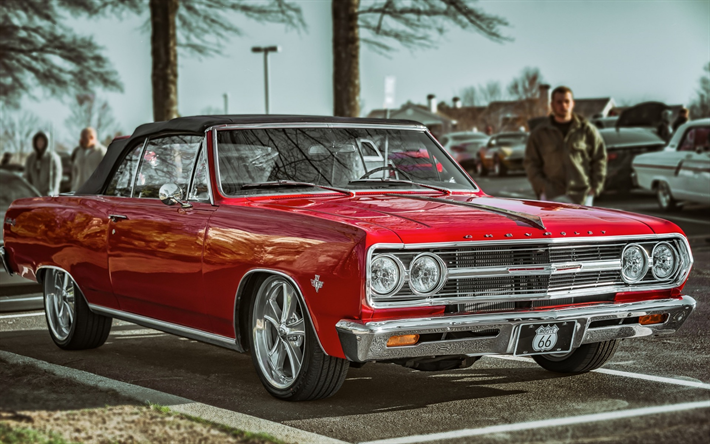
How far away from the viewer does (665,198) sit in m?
18.8

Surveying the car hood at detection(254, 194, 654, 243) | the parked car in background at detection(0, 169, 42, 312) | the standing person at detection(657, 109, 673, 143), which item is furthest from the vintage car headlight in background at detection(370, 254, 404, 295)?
the standing person at detection(657, 109, 673, 143)

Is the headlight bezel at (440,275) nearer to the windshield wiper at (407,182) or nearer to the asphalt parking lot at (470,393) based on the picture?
the asphalt parking lot at (470,393)

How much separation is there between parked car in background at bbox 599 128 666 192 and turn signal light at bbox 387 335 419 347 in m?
16.7

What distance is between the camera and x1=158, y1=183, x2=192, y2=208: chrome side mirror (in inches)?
253

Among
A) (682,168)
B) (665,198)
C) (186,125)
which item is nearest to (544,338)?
(186,125)

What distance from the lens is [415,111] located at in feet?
343

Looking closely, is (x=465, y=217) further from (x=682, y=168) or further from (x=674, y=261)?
(x=682, y=168)

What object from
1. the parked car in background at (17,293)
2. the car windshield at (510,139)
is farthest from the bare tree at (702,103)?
the parked car in background at (17,293)

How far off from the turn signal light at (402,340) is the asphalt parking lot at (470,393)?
414 mm

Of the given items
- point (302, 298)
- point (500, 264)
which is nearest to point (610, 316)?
point (500, 264)

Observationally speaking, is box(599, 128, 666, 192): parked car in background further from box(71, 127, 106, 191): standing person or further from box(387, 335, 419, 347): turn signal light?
box(387, 335, 419, 347): turn signal light

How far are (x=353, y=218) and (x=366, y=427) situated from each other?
3.44 feet

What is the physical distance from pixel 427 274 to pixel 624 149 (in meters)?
17.0

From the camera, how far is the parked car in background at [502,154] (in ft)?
107
